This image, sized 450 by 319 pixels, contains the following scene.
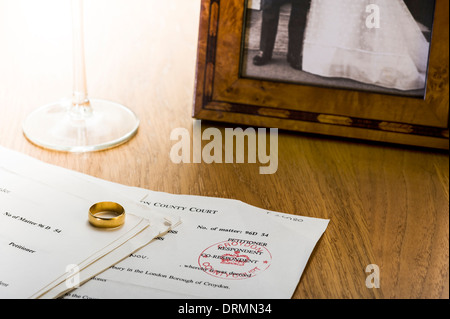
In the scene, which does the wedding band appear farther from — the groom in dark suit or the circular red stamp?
the groom in dark suit

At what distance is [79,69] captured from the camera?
93 cm

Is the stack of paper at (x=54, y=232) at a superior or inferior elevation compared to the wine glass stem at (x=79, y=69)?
inferior

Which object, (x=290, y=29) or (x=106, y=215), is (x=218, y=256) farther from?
(x=290, y=29)

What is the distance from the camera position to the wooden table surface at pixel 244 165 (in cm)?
69

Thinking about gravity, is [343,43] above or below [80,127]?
above

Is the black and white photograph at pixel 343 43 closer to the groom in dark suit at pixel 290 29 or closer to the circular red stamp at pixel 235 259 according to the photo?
the groom in dark suit at pixel 290 29

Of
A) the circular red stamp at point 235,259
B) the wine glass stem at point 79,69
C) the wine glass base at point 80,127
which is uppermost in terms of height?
the wine glass stem at point 79,69

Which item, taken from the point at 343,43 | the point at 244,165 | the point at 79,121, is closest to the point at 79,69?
the point at 79,121

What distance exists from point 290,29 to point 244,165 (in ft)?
0.69

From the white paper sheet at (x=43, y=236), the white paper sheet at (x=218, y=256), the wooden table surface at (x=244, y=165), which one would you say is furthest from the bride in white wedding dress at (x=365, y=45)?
the white paper sheet at (x=43, y=236)
